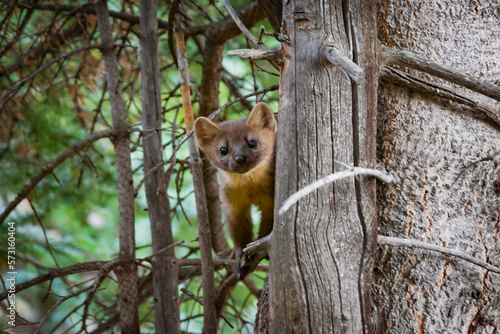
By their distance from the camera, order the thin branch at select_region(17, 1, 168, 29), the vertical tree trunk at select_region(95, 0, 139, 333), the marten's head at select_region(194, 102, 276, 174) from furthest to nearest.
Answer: the thin branch at select_region(17, 1, 168, 29) → the vertical tree trunk at select_region(95, 0, 139, 333) → the marten's head at select_region(194, 102, 276, 174)

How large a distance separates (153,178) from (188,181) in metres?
4.51

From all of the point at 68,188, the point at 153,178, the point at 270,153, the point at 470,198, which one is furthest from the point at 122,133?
the point at 470,198

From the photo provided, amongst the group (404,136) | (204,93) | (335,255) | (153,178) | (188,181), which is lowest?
(335,255)

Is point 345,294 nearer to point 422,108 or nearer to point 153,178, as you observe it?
point 422,108

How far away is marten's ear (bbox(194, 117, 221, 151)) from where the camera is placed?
3861 millimetres

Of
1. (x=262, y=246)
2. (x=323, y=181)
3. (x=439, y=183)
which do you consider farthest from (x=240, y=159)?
(x=323, y=181)

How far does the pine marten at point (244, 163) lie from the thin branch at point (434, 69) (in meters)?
1.45

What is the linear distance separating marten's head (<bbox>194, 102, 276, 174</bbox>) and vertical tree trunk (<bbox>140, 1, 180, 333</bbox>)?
405 millimetres

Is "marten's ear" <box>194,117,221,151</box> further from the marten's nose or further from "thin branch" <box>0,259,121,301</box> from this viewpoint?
"thin branch" <box>0,259,121,301</box>

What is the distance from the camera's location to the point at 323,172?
2.16 meters

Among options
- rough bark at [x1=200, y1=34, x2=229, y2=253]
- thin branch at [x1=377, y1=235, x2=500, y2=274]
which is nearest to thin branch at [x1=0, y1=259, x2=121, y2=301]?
rough bark at [x1=200, y1=34, x2=229, y2=253]

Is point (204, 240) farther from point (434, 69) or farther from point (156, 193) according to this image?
point (434, 69)

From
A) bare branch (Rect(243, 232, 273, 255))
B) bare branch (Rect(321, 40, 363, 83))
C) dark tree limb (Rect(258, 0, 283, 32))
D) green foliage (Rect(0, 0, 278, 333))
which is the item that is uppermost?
green foliage (Rect(0, 0, 278, 333))

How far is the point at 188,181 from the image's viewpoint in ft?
27.9
